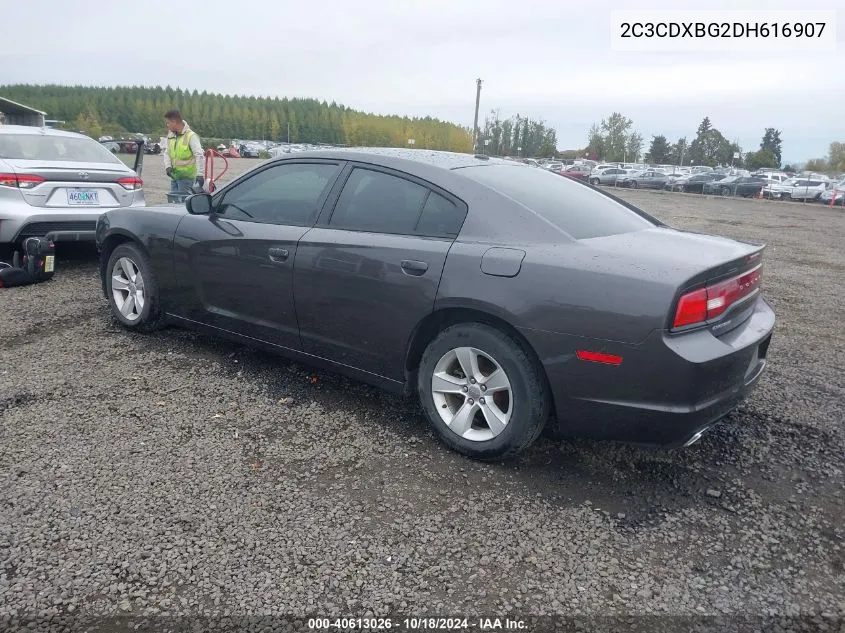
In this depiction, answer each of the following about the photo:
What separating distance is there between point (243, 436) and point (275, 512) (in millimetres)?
767

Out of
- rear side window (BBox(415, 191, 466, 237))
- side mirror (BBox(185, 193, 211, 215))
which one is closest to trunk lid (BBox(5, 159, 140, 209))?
side mirror (BBox(185, 193, 211, 215))

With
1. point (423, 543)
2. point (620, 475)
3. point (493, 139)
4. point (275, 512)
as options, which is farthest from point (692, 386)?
point (493, 139)

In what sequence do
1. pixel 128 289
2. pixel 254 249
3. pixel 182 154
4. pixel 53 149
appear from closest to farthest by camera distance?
pixel 254 249 < pixel 128 289 < pixel 53 149 < pixel 182 154

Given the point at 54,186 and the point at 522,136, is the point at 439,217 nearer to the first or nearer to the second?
the point at 54,186

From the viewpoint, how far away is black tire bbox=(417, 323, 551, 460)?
295cm

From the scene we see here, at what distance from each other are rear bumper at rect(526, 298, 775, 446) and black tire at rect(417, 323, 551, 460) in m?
0.09

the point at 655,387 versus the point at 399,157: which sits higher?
the point at 399,157

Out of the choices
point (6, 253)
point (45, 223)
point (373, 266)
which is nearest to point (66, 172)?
point (45, 223)

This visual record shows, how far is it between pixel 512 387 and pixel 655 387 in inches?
25.4

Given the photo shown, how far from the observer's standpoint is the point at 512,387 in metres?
3.00

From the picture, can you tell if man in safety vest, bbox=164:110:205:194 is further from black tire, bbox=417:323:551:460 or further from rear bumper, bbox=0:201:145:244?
black tire, bbox=417:323:551:460

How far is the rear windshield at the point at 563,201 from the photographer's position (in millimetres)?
3236

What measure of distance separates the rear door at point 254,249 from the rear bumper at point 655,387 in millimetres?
1758

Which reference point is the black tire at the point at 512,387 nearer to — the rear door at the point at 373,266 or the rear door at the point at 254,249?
the rear door at the point at 373,266
